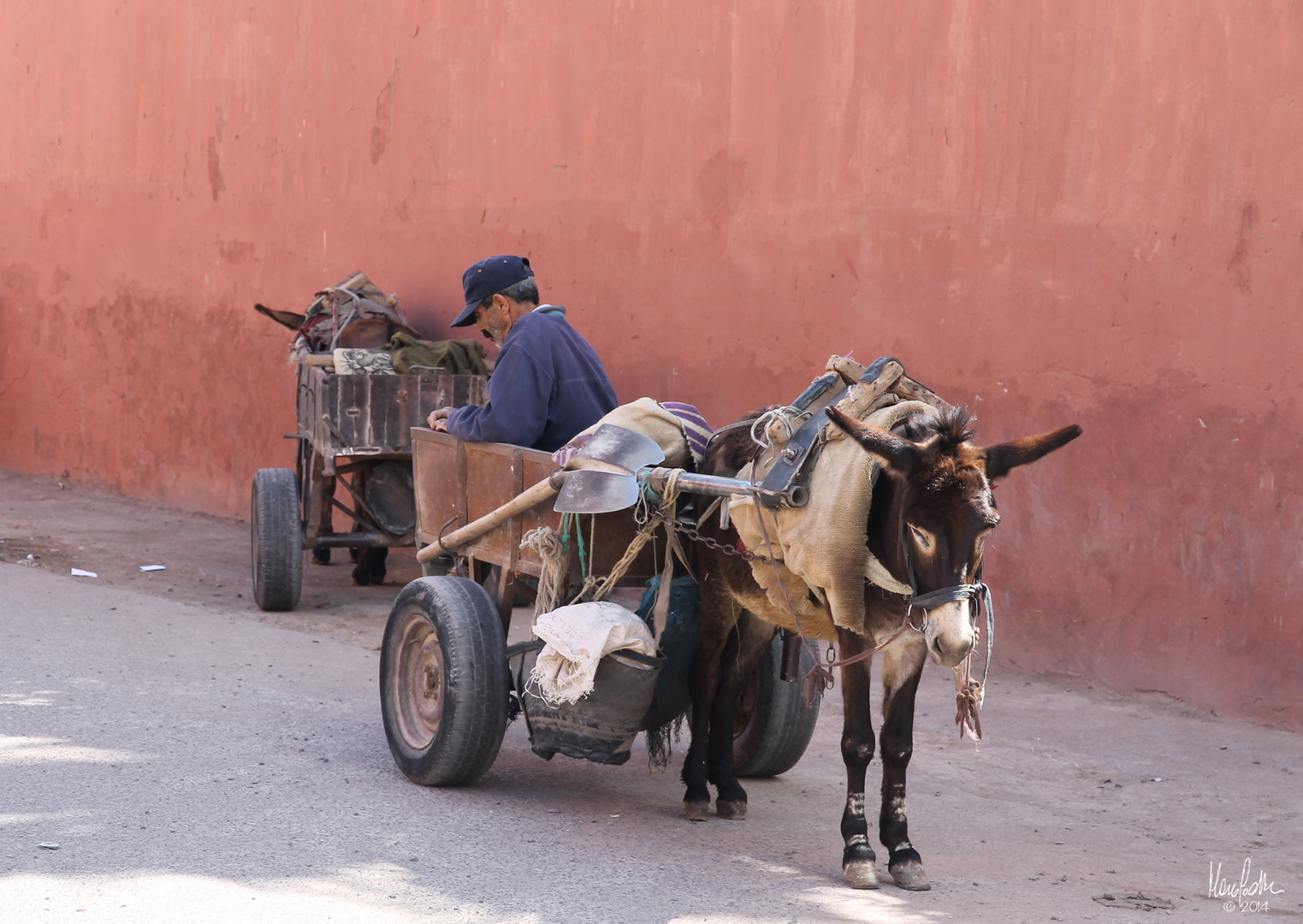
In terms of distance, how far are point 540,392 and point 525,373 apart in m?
0.09

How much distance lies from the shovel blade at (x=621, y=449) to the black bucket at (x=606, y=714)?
2.07ft

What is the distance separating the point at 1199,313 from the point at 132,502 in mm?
9039

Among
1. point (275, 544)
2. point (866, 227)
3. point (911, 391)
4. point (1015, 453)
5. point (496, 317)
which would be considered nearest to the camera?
point (1015, 453)

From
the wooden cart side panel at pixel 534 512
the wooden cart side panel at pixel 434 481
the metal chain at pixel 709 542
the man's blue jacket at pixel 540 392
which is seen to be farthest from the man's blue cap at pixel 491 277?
the metal chain at pixel 709 542

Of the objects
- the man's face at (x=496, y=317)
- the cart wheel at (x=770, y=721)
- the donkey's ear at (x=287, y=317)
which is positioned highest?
the donkey's ear at (x=287, y=317)

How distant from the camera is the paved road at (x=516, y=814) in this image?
3.87m

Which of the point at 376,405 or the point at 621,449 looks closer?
the point at 621,449

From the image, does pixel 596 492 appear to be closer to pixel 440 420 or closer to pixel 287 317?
pixel 440 420

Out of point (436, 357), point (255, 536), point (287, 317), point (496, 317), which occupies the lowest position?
point (255, 536)

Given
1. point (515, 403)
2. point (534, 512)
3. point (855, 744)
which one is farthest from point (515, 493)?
point (855, 744)

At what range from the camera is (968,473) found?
3.72 m

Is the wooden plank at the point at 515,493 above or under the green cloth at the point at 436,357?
under

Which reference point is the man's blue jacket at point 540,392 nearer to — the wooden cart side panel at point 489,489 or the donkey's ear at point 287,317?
the wooden cart side panel at point 489,489

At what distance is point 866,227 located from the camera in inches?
→ 290
